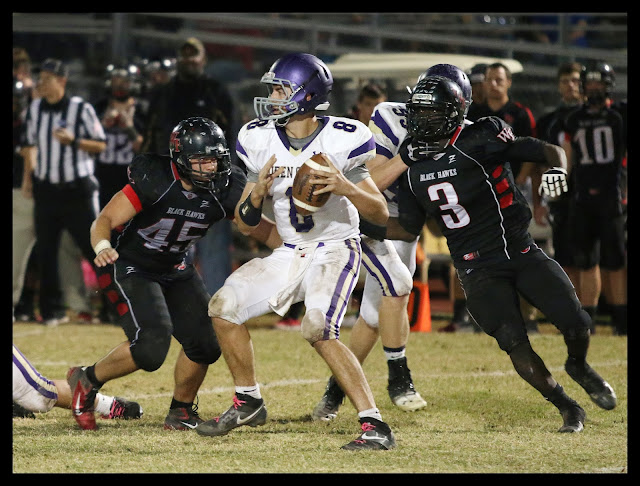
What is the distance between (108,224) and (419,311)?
3.95 m

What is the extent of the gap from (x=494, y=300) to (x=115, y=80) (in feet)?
17.6

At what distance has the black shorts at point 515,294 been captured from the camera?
4.97m

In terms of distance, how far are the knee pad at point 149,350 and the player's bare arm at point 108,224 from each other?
408mm

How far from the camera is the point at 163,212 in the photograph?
204 inches

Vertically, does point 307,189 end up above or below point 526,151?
below

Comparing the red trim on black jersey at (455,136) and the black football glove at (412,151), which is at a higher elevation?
the red trim on black jersey at (455,136)

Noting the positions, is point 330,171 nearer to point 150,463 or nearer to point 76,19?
point 150,463

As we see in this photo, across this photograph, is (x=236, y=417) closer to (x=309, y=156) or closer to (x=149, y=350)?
(x=149, y=350)

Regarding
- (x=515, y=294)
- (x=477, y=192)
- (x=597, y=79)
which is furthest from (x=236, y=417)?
(x=597, y=79)

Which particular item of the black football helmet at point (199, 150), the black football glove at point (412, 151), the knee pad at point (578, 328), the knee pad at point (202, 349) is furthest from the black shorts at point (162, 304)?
the knee pad at point (578, 328)

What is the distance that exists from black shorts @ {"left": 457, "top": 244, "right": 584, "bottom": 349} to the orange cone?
10.9 ft

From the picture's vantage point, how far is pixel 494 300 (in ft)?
16.5

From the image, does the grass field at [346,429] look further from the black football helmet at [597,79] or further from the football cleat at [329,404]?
the black football helmet at [597,79]

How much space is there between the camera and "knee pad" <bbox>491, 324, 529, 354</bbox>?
4.99 metres
